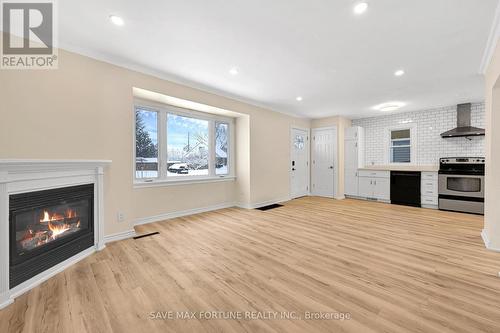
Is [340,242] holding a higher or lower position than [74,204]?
lower

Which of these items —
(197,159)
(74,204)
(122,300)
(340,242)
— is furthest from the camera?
(197,159)

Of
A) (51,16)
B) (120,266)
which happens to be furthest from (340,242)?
(51,16)

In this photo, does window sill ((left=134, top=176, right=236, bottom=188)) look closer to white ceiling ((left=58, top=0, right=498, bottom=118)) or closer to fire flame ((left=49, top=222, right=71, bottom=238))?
fire flame ((left=49, top=222, right=71, bottom=238))

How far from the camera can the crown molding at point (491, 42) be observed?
2.12 m

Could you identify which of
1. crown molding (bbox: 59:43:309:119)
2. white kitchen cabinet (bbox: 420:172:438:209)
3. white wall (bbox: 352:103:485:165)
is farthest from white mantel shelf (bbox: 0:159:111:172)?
white wall (bbox: 352:103:485:165)

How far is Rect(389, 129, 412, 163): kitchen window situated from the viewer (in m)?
6.08

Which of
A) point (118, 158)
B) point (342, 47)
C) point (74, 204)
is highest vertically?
point (342, 47)

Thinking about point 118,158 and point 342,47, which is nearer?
point 342,47

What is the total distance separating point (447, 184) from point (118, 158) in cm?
676

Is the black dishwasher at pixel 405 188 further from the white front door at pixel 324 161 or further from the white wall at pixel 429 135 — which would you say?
the white front door at pixel 324 161

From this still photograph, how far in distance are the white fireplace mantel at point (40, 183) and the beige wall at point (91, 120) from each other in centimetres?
22

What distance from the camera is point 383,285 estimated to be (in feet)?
6.42

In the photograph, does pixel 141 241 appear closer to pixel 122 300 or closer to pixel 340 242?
pixel 122 300

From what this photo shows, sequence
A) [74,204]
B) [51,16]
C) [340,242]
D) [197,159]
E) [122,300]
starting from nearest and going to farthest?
[122,300], [51,16], [74,204], [340,242], [197,159]
